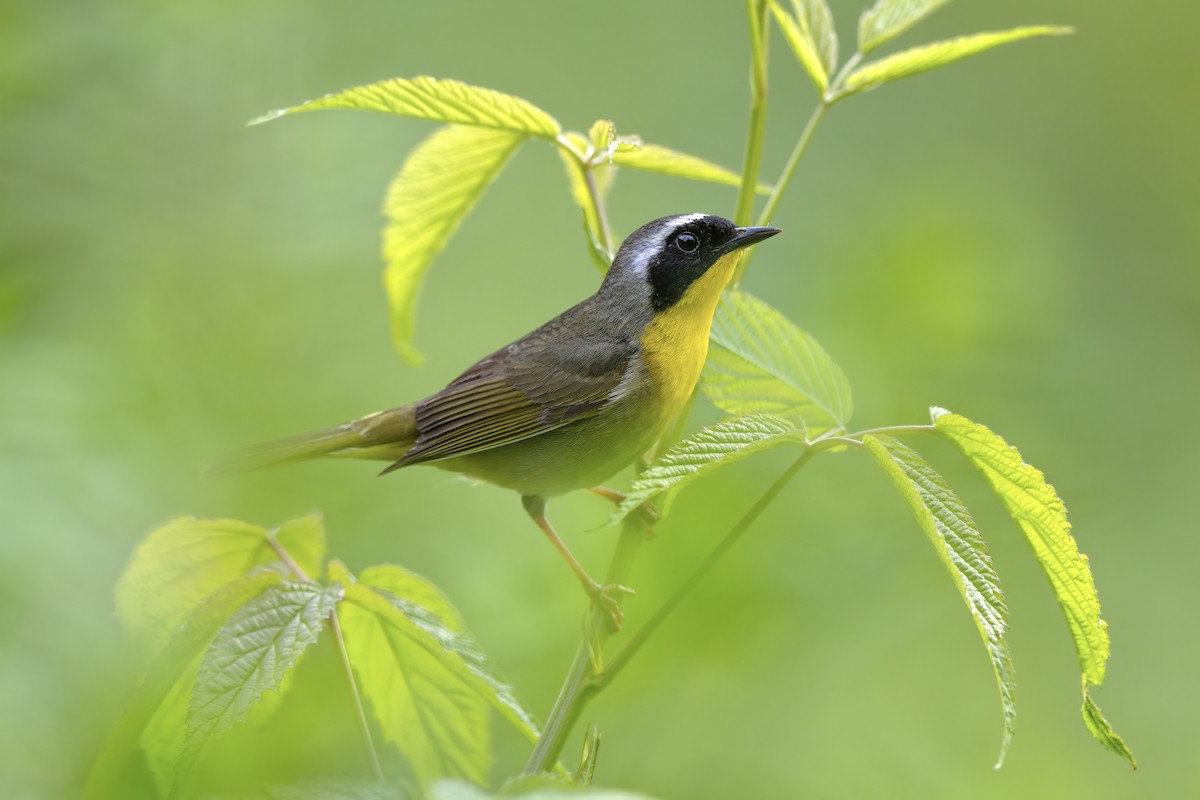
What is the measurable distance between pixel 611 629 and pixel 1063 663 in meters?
Result: 3.45

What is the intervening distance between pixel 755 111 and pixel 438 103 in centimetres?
64

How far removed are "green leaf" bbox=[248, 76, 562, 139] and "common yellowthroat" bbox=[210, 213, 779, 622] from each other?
1.20m

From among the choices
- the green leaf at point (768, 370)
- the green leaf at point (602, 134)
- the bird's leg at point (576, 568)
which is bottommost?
the bird's leg at point (576, 568)

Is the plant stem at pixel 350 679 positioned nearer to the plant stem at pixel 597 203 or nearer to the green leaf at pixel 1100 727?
the plant stem at pixel 597 203

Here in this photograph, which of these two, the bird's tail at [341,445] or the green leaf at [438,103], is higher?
the green leaf at [438,103]

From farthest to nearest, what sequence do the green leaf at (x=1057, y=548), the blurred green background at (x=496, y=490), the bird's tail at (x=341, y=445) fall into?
1. the bird's tail at (x=341, y=445)
2. the blurred green background at (x=496, y=490)
3. the green leaf at (x=1057, y=548)

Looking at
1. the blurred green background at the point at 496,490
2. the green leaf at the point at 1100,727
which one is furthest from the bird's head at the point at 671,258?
the green leaf at the point at 1100,727

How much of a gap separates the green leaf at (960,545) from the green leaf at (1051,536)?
92 millimetres

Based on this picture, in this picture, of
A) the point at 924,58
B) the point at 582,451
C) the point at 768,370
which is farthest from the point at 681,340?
the point at 924,58

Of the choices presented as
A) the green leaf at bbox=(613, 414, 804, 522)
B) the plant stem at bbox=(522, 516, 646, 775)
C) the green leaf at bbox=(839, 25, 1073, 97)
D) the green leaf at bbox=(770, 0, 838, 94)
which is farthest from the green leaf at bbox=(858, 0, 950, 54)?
the plant stem at bbox=(522, 516, 646, 775)

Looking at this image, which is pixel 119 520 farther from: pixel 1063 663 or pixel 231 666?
pixel 1063 663

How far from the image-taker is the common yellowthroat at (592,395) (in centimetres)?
355

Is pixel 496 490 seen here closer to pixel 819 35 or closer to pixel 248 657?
pixel 819 35

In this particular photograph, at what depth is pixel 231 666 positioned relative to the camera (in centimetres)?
172
